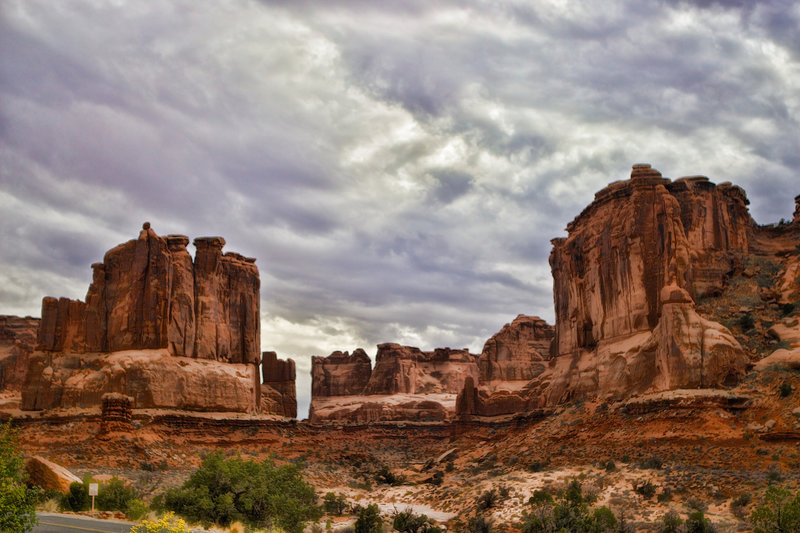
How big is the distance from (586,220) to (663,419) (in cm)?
2210

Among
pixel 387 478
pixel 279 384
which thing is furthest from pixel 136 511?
pixel 279 384

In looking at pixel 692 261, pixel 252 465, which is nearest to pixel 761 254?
pixel 692 261

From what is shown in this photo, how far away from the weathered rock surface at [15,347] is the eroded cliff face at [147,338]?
29.0 meters

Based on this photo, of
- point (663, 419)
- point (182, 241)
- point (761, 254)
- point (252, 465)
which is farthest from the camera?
point (182, 241)

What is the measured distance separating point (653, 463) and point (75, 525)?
24.8 meters

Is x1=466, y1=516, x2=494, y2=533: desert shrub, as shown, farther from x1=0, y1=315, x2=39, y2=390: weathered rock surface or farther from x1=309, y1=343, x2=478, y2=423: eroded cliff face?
x1=309, y1=343, x2=478, y2=423: eroded cliff face

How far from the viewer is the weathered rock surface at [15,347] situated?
83.2 metres

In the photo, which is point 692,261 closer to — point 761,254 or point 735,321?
point 735,321

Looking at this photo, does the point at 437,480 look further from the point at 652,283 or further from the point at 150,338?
the point at 150,338

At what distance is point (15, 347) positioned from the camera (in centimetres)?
8588

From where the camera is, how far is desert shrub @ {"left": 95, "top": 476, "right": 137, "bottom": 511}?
28.2 m

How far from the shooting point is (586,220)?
57094 mm

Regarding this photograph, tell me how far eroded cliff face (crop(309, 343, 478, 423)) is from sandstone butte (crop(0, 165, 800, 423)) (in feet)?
131

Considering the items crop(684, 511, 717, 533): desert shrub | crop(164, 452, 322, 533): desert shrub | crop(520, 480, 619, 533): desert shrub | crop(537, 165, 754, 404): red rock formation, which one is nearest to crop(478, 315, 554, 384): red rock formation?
crop(537, 165, 754, 404): red rock formation
